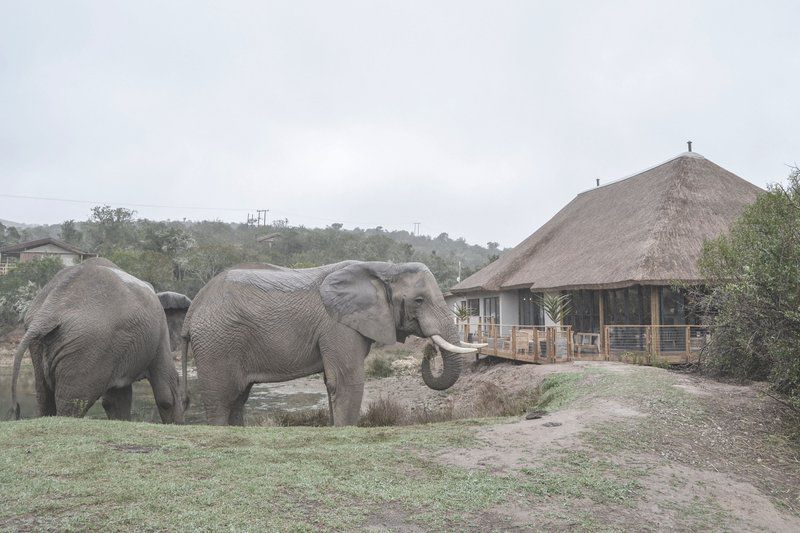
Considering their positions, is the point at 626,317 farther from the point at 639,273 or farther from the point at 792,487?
the point at 792,487

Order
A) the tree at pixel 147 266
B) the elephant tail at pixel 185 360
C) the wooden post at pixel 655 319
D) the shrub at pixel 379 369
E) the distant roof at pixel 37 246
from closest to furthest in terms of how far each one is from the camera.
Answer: the elephant tail at pixel 185 360, the wooden post at pixel 655 319, the shrub at pixel 379 369, the tree at pixel 147 266, the distant roof at pixel 37 246

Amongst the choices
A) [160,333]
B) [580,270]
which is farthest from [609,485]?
[580,270]

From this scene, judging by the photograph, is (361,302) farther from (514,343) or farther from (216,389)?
(514,343)

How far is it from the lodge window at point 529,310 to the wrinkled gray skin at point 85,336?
16216mm

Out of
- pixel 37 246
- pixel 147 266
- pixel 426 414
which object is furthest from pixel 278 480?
pixel 37 246

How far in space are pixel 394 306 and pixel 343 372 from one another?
111 centimetres

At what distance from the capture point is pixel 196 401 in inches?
714

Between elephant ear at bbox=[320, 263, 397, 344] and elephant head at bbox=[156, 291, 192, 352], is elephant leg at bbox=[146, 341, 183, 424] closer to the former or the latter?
elephant head at bbox=[156, 291, 192, 352]

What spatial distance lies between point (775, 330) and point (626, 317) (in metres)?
11.1

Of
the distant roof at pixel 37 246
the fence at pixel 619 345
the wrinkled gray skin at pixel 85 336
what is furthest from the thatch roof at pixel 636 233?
the distant roof at pixel 37 246

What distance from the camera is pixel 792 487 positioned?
5270 mm

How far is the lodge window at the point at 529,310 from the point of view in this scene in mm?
22094

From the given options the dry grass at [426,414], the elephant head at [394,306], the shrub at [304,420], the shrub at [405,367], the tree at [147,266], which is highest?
the tree at [147,266]

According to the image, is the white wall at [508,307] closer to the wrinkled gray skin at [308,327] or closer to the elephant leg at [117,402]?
the wrinkled gray skin at [308,327]
